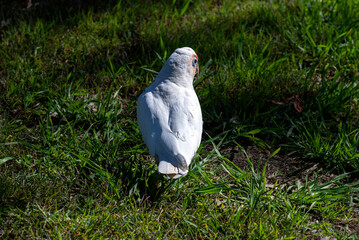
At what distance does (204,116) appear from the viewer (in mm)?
3639

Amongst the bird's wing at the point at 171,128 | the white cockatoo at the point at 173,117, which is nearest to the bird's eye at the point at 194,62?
the white cockatoo at the point at 173,117

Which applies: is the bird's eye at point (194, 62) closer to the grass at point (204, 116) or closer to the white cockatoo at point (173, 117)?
the white cockatoo at point (173, 117)

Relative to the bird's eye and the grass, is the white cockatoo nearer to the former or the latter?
the bird's eye

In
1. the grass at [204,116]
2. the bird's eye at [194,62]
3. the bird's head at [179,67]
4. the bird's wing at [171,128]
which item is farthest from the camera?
the bird's eye at [194,62]

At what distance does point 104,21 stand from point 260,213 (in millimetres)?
2774

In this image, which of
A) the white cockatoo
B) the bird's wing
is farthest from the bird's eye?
the bird's wing

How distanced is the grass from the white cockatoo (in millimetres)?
392

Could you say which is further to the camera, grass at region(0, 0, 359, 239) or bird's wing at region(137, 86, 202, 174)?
grass at region(0, 0, 359, 239)

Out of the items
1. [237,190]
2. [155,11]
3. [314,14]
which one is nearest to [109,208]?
[237,190]

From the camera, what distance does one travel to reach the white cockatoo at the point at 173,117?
8.45 feet

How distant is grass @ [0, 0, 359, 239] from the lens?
275 centimetres

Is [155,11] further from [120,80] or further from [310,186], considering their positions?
[310,186]

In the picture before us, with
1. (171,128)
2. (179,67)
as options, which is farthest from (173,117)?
(179,67)

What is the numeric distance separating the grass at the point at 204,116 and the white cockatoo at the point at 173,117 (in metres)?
0.39
